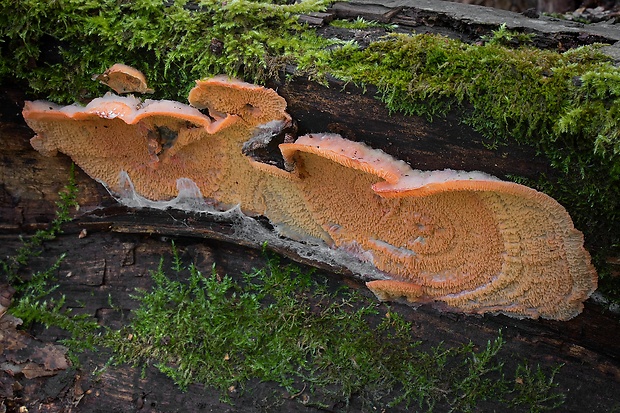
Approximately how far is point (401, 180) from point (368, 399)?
1.37 m

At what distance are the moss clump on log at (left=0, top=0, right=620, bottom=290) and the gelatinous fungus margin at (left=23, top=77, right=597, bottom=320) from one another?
0.19m

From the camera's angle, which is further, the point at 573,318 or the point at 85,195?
the point at 85,195

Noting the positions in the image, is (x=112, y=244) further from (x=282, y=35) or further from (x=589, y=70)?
(x=589, y=70)

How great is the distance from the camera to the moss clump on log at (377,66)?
2293 millimetres

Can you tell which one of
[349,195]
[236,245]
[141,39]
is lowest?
[236,245]

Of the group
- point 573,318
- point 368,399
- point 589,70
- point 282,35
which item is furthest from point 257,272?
point 589,70

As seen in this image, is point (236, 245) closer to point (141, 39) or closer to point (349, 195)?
point (349, 195)

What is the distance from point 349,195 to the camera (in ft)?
9.11

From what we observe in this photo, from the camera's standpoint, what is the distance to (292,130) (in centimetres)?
279

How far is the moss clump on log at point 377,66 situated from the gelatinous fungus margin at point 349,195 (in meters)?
0.19

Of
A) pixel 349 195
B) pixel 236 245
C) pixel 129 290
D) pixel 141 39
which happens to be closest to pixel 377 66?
pixel 349 195

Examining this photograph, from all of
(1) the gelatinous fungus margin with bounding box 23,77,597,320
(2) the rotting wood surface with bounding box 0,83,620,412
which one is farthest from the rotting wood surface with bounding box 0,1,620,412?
(1) the gelatinous fungus margin with bounding box 23,77,597,320

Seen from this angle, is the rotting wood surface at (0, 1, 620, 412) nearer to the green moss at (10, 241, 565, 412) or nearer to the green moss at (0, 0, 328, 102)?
the green moss at (10, 241, 565, 412)

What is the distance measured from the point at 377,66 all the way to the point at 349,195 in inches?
25.2
